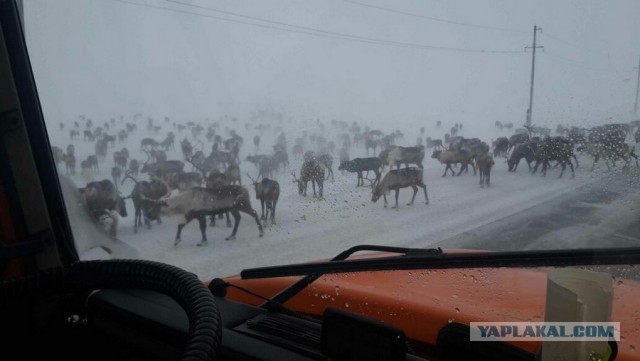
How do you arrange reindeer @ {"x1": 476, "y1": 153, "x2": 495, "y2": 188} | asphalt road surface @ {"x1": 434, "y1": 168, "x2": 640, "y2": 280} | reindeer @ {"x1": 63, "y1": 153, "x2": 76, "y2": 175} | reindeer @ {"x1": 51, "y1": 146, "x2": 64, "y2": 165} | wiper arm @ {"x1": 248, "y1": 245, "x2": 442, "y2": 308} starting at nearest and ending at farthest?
wiper arm @ {"x1": 248, "y1": 245, "x2": 442, "y2": 308} → asphalt road surface @ {"x1": 434, "y1": 168, "x2": 640, "y2": 280} → reindeer @ {"x1": 51, "y1": 146, "x2": 64, "y2": 165} → reindeer @ {"x1": 63, "y1": 153, "x2": 76, "y2": 175} → reindeer @ {"x1": 476, "y1": 153, "x2": 495, "y2": 188}

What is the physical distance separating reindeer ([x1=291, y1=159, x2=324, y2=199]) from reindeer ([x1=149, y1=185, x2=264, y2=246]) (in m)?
0.41

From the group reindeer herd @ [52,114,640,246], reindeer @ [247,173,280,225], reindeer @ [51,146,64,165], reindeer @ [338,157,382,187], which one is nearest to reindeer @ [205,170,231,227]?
reindeer herd @ [52,114,640,246]

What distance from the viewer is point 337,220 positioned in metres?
3.19

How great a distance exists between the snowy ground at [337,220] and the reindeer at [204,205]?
2.3 inches

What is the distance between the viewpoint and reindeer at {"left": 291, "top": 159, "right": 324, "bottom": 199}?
10.4ft

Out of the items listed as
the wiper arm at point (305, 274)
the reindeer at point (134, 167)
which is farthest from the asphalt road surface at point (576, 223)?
the reindeer at point (134, 167)

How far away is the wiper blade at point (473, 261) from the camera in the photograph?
3.96 feet

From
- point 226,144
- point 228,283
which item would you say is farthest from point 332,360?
point 226,144

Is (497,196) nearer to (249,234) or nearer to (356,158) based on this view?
(356,158)

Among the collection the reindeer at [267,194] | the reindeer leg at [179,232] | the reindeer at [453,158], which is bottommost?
the reindeer leg at [179,232]

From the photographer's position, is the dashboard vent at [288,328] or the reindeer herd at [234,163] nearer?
the dashboard vent at [288,328]

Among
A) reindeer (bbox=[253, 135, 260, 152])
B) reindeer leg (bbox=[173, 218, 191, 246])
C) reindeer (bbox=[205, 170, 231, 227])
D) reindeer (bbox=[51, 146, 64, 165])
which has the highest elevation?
reindeer (bbox=[51, 146, 64, 165])

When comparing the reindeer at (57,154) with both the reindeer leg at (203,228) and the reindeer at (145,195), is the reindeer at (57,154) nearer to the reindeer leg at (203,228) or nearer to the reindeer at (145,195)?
the reindeer at (145,195)
